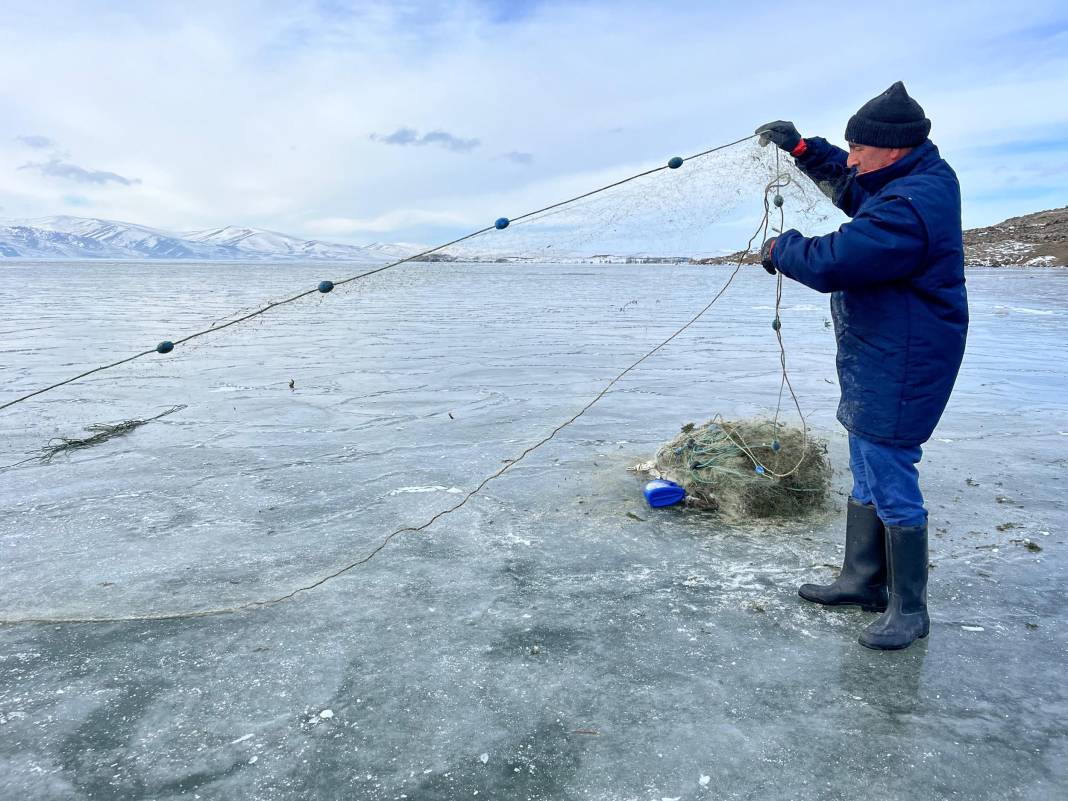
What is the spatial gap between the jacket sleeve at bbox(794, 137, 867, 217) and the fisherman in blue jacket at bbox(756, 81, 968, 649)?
20 centimetres

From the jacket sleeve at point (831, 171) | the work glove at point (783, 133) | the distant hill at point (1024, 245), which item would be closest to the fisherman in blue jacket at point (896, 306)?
the jacket sleeve at point (831, 171)

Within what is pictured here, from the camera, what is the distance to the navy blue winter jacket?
3.04m

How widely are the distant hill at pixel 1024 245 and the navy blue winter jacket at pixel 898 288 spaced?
83352mm

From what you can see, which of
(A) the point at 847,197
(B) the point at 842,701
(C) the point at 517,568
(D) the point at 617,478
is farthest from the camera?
(D) the point at 617,478

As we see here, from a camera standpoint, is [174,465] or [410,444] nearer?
[174,465]

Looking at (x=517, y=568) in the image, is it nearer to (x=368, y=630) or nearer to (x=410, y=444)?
(x=368, y=630)

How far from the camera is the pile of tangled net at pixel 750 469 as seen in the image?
16.5ft

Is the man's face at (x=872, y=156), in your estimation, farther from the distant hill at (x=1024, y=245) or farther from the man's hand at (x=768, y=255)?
the distant hill at (x=1024, y=245)

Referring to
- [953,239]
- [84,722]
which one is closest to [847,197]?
[953,239]

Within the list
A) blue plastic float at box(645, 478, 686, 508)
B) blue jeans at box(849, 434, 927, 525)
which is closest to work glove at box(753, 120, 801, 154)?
blue jeans at box(849, 434, 927, 525)

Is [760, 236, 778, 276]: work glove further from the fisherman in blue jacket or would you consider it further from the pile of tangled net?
the pile of tangled net

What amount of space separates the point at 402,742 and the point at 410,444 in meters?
4.40

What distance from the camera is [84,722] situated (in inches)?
109

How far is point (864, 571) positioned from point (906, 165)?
2026mm
